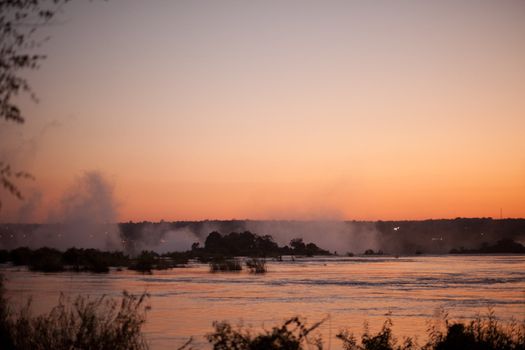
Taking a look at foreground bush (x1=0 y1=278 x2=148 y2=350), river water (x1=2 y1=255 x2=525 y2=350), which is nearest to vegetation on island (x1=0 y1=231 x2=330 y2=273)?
river water (x1=2 y1=255 x2=525 y2=350)

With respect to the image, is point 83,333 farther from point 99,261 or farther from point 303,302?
point 99,261

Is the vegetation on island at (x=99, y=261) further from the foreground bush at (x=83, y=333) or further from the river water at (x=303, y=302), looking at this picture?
the foreground bush at (x=83, y=333)

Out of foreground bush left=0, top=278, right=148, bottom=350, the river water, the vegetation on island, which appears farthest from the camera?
the vegetation on island

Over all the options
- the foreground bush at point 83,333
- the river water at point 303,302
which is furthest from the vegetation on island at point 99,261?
the foreground bush at point 83,333

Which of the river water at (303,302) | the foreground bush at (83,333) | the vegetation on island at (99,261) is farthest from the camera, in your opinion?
the vegetation on island at (99,261)

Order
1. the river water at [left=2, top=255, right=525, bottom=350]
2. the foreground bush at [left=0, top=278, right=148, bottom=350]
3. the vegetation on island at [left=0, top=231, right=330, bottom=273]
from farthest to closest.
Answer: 1. the vegetation on island at [left=0, top=231, right=330, bottom=273]
2. the river water at [left=2, top=255, right=525, bottom=350]
3. the foreground bush at [left=0, top=278, right=148, bottom=350]

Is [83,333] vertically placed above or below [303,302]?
above

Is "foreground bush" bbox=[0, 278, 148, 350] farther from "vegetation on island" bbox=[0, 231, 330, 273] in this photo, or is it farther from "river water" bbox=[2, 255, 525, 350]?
"vegetation on island" bbox=[0, 231, 330, 273]

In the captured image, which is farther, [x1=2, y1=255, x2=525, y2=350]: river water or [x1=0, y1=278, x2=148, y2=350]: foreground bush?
[x1=2, y1=255, x2=525, y2=350]: river water

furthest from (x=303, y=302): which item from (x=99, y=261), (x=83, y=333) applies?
(x=99, y=261)

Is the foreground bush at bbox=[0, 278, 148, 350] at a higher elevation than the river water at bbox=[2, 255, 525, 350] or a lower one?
higher

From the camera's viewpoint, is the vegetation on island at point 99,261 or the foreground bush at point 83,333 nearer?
the foreground bush at point 83,333

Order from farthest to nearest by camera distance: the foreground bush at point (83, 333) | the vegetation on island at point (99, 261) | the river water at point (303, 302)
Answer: the vegetation on island at point (99, 261)
the river water at point (303, 302)
the foreground bush at point (83, 333)

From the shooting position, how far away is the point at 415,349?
16.8 meters
